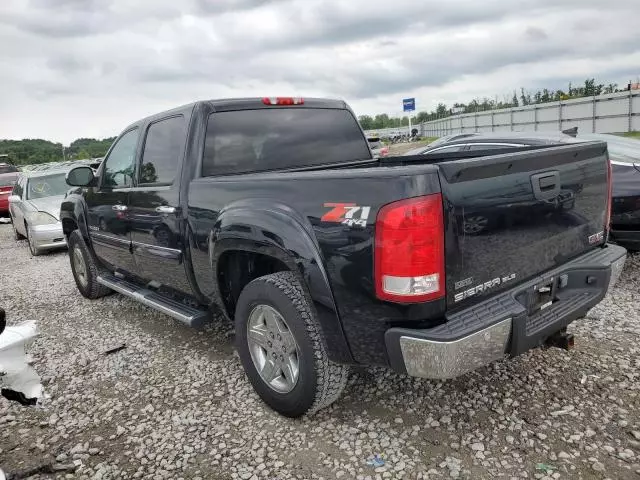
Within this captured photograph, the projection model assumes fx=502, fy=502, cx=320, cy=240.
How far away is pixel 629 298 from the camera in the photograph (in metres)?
4.54

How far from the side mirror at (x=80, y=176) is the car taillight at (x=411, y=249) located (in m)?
3.62

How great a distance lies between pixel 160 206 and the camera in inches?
147

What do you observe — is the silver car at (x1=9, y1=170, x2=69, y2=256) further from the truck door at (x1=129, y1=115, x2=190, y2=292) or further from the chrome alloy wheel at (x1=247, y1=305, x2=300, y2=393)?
the chrome alloy wheel at (x1=247, y1=305, x2=300, y2=393)

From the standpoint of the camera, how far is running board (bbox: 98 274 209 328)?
357 centimetres

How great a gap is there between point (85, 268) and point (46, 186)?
5487 millimetres

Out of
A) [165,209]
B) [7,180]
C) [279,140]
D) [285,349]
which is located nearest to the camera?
[285,349]

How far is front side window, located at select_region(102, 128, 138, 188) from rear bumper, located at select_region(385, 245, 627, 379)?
306 centimetres

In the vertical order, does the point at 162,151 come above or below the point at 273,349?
above

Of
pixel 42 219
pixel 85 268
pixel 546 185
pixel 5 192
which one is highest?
pixel 546 185

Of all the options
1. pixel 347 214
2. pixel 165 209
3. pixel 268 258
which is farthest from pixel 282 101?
pixel 347 214

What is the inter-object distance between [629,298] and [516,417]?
2.44 m

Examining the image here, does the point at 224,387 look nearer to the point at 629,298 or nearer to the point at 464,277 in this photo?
the point at 464,277

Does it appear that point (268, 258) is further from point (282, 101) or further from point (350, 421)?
Answer: point (282, 101)

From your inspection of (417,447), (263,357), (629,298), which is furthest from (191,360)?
(629,298)
